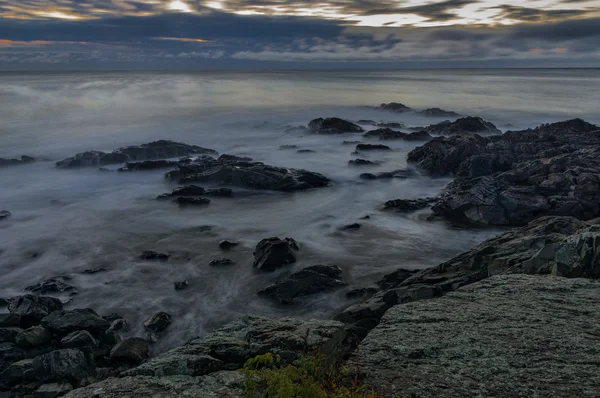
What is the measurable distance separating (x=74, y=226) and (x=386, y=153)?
23.9 meters

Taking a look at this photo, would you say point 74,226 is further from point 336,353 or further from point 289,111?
point 289,111

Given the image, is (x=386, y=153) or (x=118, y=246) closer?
(x=118, y=246)

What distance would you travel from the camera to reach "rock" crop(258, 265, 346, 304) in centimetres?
1441

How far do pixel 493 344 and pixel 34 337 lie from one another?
10.4 m

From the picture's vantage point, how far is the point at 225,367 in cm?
632

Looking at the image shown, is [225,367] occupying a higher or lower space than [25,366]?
higher

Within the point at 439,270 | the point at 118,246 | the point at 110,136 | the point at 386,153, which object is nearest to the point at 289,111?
the point at 110,136

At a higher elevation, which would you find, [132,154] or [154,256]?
[132,154]

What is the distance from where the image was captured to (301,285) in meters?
14.7

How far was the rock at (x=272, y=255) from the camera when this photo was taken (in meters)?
16.5

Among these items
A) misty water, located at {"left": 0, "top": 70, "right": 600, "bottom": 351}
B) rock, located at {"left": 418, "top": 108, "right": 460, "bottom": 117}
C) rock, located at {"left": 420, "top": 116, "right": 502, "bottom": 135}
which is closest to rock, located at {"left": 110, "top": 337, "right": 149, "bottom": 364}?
misty water, located at {"left": 0, "top": 70, "right": 600, "bottom": 351}

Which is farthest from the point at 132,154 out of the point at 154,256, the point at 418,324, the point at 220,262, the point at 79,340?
the point at 418,324

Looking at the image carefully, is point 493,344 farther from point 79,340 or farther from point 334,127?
point 334,127

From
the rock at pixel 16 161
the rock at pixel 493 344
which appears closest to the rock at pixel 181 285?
the rock at pixel 493 344
